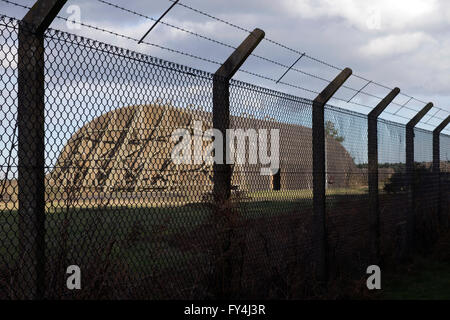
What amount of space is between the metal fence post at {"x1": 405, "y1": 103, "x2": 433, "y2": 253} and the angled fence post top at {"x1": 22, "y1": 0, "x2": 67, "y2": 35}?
804 cm

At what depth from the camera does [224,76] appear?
5.70m

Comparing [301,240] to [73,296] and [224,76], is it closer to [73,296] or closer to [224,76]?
[224,76]

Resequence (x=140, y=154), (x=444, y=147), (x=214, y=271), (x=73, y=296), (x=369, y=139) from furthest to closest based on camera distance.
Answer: (x=444, y=147) < (x=369, y=139) < (x=214, y=271) < (x=140, y=154) < (x=73, y=296)

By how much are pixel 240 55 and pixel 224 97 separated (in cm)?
44

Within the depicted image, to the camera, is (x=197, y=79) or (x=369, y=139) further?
(x=369, y=139)

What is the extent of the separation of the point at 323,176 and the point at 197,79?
2696 millimetres

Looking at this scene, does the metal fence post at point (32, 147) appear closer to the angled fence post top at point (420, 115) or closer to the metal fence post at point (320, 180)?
the metal fence post at point (320, 180)

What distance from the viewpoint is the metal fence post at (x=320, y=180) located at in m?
7.29

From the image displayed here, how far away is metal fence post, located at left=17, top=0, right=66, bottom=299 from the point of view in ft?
12.3

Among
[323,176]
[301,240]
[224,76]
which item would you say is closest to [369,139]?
[323,176]

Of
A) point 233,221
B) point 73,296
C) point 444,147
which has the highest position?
point 444,147

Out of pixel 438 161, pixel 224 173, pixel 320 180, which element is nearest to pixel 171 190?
pixel 224 173

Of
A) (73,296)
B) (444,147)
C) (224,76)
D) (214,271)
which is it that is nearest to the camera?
(73,296)

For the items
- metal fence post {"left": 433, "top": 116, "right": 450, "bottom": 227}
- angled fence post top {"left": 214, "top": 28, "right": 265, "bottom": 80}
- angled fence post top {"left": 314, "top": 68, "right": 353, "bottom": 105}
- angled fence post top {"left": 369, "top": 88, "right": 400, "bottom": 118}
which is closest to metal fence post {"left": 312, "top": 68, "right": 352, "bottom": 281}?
angled fence post top {"left": 314, "top": 68, "right": 353, "bottom": 105}
